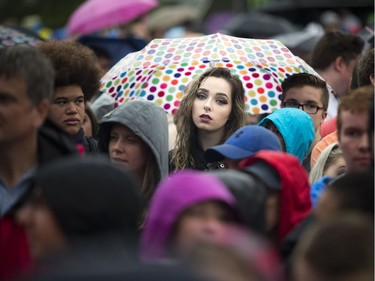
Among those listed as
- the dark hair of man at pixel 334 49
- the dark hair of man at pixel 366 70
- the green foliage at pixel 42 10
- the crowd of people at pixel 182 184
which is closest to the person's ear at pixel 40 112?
the crowd of people at pixel 182 184

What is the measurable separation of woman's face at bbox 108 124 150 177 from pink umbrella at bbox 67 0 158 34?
8908mm

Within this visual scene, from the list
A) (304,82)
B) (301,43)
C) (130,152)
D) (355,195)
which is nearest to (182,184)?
(355,195)

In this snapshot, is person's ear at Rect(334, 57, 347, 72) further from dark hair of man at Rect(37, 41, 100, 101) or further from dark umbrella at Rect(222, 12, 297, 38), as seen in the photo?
dark umbrella at Rect(222, 12, 297, 38)

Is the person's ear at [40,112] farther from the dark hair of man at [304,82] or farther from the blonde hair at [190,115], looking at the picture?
the dark hair of man at [304,82]

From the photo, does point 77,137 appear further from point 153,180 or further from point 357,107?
point 357,107

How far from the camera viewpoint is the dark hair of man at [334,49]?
11.1 meters

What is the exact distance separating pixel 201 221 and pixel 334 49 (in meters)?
6.61

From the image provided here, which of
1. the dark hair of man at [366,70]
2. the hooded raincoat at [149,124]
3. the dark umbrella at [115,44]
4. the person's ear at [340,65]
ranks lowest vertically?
the dark umbrella at [115,44]

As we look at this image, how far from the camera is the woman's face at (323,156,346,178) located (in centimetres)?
674

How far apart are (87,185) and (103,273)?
1.07 meters

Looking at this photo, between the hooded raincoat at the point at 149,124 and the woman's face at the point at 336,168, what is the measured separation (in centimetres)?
92

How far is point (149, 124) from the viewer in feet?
23.0

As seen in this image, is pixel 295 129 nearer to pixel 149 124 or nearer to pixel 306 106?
pixel 306 106

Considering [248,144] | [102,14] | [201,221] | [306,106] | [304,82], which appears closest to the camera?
[201,221]
